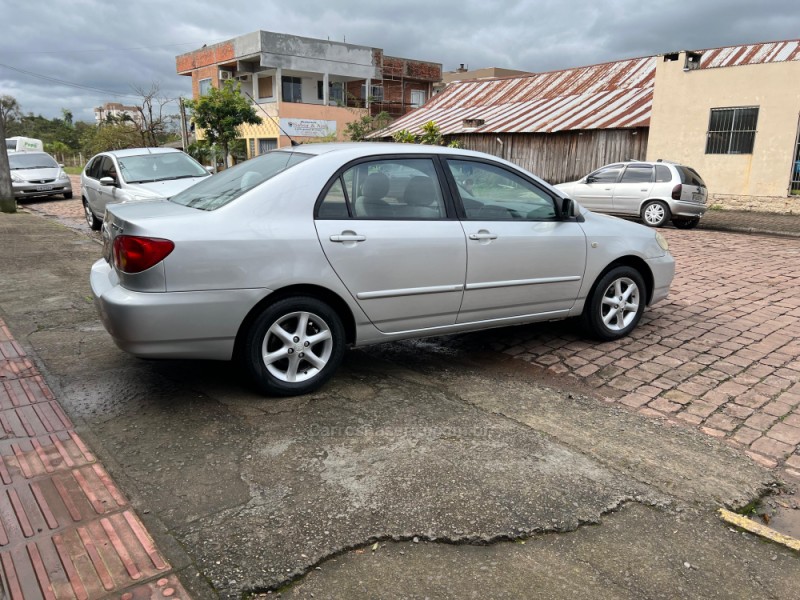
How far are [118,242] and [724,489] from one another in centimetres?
361

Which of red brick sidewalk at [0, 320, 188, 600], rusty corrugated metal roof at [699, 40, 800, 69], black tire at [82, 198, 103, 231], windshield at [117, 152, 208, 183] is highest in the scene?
rusty corrugated metal roof at [699, 40, 800, 69]

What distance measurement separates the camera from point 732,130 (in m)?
16.7

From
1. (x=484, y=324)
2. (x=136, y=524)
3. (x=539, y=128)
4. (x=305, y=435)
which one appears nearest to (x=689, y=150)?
(x=539, y=128)

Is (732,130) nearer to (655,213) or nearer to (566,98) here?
(655,213)

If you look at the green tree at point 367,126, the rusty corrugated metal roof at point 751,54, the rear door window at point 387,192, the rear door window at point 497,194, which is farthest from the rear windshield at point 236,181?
the green tree at point 367,126

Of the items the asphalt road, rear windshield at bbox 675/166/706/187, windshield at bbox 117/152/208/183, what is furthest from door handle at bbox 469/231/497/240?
rear windshield at bbox 675/166/706/187

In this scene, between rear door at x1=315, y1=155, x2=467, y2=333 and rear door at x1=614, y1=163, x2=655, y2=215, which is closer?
rear door at x1=315, y1=155, x2=467, y2=333

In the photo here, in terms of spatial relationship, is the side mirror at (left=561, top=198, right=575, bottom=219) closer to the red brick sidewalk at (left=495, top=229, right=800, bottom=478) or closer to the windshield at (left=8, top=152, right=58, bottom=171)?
the red brick sidewalk at (left=495, top=229, right=800, bottom=478)

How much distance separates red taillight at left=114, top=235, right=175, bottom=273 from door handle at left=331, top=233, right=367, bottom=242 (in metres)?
0.97

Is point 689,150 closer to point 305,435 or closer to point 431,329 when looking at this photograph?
point 431,329

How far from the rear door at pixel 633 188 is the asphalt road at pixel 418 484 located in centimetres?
1130

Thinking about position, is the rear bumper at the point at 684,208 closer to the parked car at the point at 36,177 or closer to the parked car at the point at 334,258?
the parked car at the point at 334,258

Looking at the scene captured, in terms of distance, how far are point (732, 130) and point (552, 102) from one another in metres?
8.62

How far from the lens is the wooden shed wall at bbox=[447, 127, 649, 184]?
19469 millimetres
